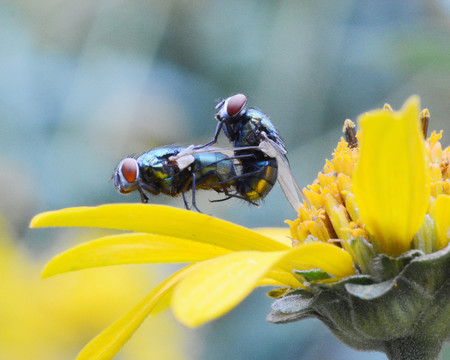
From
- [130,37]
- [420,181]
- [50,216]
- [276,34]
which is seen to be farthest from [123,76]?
[420,181]

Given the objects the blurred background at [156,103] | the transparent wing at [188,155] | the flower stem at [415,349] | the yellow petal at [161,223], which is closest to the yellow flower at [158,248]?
the yellow petal at [161,223]

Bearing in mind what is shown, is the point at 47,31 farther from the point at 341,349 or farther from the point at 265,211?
the point at 341,349

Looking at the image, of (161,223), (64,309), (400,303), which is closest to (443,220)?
(400,303)

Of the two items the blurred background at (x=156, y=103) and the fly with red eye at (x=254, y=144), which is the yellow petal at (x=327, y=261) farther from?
the blurred background at (x=156, y=103)

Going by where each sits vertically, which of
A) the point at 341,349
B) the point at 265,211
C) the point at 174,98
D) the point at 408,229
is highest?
the point at 408,229

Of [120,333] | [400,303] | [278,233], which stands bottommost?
[120,333]

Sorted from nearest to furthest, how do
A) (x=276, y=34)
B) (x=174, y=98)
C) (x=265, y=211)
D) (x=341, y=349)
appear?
(x=341, y=349)
(x=265, y=211)
(x=276, y=34)
(x=174, y=98)

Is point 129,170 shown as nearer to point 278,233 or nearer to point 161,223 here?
point 278,233
